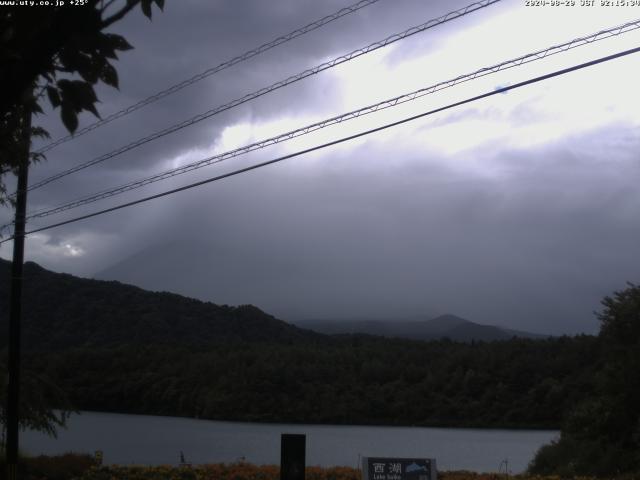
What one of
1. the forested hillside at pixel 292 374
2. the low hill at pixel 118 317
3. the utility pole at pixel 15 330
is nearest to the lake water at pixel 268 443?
the forested hillside at pixel 292 374

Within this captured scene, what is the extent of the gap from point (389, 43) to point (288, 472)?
6.48 meters

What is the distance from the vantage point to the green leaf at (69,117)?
12.6ft

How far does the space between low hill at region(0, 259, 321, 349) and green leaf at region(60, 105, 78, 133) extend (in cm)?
3086

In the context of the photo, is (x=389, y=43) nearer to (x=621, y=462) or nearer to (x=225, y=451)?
(x=621, y=462)

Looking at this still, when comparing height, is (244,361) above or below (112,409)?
above

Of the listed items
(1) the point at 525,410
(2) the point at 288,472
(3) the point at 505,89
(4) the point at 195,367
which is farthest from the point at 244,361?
(3) the point at 505,89

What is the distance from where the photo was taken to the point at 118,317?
168 ft

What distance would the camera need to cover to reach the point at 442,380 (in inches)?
1521

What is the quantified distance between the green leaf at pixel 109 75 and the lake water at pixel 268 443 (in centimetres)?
1958

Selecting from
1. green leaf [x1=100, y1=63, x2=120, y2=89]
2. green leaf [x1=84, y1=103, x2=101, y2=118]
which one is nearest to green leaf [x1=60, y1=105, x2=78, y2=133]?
green leaf [x1=84, y1=103, x2=101, y2=118]

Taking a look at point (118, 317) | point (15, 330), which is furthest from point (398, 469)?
point (118, 317)

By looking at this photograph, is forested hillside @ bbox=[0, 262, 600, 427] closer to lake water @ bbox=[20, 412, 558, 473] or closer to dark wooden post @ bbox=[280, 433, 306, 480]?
lake water @ bbox=[20, 412, 558, 473]

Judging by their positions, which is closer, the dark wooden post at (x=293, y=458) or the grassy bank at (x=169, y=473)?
the dark wooden post at (x=293, y=458)

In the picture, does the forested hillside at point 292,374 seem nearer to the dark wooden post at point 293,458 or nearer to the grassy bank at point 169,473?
the grassy bank at point 169,473
